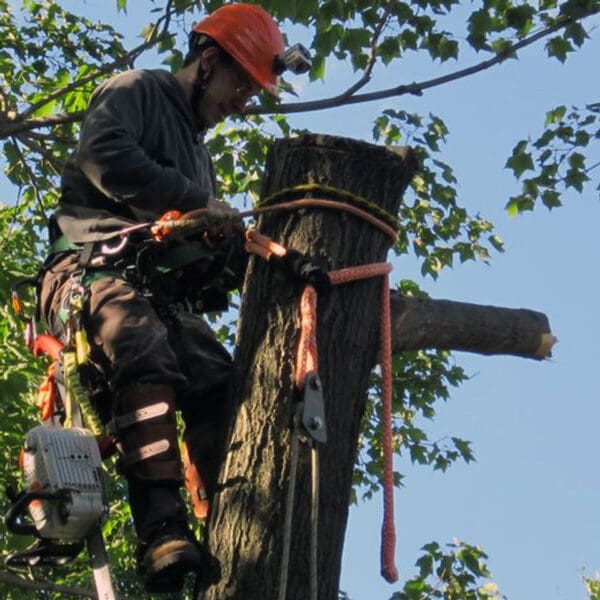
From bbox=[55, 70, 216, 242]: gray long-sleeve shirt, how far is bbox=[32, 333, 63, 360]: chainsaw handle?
0.90 feet

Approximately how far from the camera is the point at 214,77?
12.8ft

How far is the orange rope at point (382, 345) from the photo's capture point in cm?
289

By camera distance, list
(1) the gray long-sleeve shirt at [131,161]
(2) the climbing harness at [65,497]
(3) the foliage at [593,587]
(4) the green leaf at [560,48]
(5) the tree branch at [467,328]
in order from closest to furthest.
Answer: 1. (2) the climbing harness at [65,497]
2. (5) the tree branch at [467,328]
3. (1) the gray long-sleeve shirt at [131,161]
4. (4) the green leaf at [560,48]
5. (3) the foliage at [593,587]

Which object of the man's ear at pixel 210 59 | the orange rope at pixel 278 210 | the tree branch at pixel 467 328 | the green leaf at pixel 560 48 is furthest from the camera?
the green leaf at pixel 560 48

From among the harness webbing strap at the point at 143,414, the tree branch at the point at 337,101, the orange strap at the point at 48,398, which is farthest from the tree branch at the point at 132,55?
the harness webbing strap at the point at 143,414

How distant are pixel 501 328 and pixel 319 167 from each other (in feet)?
2.02

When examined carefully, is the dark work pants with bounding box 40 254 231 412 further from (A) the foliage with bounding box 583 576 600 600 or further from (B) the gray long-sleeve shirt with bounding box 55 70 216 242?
(A) the foliage with bounding box 583 576 600 600

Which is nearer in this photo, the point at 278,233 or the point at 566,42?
the point at 278,233

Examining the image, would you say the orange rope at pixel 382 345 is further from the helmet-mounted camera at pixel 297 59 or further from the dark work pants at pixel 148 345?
the helmet-mounted camera at pixel 297 59

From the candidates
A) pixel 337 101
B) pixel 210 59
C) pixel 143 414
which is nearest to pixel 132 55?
pixel 337 101

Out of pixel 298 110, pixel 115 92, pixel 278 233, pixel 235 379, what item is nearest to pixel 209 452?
pixel 235 379

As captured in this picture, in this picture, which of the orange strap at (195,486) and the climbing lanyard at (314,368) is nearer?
the climbing lanyard at (314,368)

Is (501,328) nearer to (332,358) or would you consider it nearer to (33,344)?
(332,358)

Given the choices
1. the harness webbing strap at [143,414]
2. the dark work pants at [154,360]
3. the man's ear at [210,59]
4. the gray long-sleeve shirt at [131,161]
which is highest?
the man's ear at [210,59]
